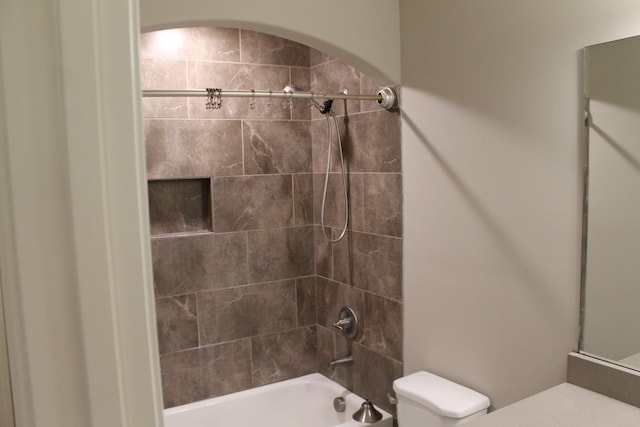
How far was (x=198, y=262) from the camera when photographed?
124 inches

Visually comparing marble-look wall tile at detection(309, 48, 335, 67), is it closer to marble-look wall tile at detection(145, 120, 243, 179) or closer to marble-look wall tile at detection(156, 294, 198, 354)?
marble-look wall tile at detection(145, 120, 243, 179)

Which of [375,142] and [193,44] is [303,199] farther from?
[193,44]

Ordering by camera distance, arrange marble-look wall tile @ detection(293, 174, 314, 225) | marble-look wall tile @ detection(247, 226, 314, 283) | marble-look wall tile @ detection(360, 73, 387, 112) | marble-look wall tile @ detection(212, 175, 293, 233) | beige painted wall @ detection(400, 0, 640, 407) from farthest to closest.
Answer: marble-look wall tile @ detection(293, 174, 314, 225)
marble-look wall tile @ detection(247, 226, 314, 283)
marble-look wall tile @ detection(212, 175, 293, 233)
marble-look wall tile @ detection(360, 73, 387, 112)
beige painted wall @ detection(400, 0, 640, 407)

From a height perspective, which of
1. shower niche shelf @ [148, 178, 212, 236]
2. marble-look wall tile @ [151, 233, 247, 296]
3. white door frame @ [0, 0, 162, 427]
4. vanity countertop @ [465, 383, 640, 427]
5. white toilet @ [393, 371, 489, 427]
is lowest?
white toilet @ [393, 371, 489, 427]

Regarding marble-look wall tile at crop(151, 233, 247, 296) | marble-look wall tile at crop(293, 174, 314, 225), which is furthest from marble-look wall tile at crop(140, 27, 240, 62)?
marble-look wall tile at crop(151, 233, 247, 296)

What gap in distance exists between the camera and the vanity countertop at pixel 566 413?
1566mm

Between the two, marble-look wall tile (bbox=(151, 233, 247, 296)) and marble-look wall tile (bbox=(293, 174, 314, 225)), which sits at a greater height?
marble-look wall tile (bbox=(293, 174, 314, 225))

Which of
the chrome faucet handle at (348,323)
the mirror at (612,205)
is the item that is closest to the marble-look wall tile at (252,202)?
the chrome faucet handle at (348,323)

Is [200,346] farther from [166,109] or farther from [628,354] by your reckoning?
[628,354]

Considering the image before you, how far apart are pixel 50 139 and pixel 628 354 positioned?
1.86 meters

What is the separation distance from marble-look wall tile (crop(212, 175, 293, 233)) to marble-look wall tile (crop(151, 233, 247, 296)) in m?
0.10

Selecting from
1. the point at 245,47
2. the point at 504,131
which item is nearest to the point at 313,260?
the point at 245,47

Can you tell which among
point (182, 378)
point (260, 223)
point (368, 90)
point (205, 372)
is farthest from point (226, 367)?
point (368, 90)

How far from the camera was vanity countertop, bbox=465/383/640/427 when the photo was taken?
1.57m
